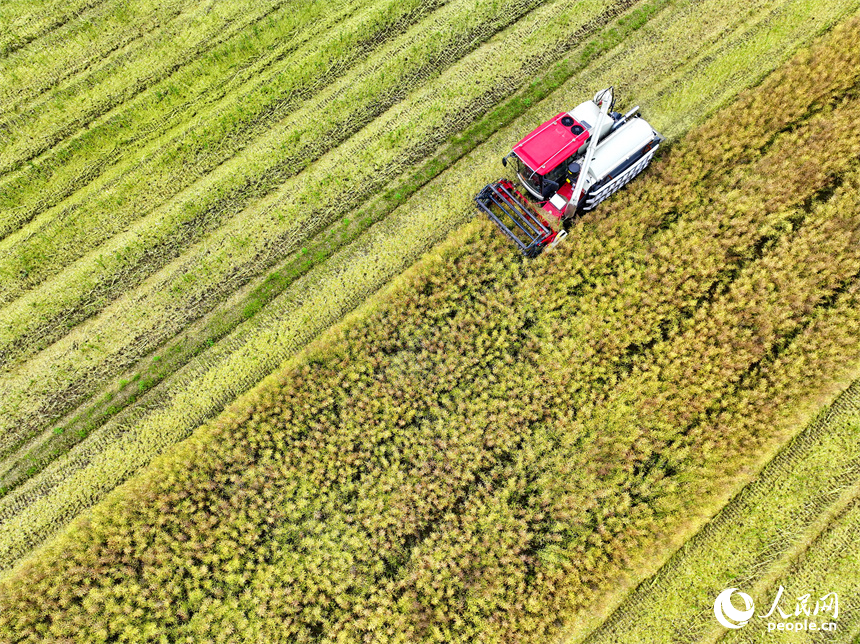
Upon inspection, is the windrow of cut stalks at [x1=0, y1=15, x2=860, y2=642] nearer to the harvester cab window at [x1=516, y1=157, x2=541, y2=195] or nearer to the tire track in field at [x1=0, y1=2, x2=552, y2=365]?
the harvester cab window at [x1=516, y1=157, x2=541, y2=195]

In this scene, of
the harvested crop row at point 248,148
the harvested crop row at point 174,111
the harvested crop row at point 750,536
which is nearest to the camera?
the harvested crop row at point 750,536

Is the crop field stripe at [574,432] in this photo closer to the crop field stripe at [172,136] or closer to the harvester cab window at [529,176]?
the harvester cab window at [529,176]

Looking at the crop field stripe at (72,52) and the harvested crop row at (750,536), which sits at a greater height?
the crop field stripe at (72,52)

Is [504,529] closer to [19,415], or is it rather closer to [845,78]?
[19,415]

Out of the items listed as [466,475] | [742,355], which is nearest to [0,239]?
[466,475]

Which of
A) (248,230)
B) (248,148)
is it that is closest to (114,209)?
(248,230)

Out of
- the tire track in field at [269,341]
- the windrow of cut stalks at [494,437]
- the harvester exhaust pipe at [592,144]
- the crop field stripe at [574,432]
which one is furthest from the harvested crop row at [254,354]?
the crop field stripe at [574,432]
